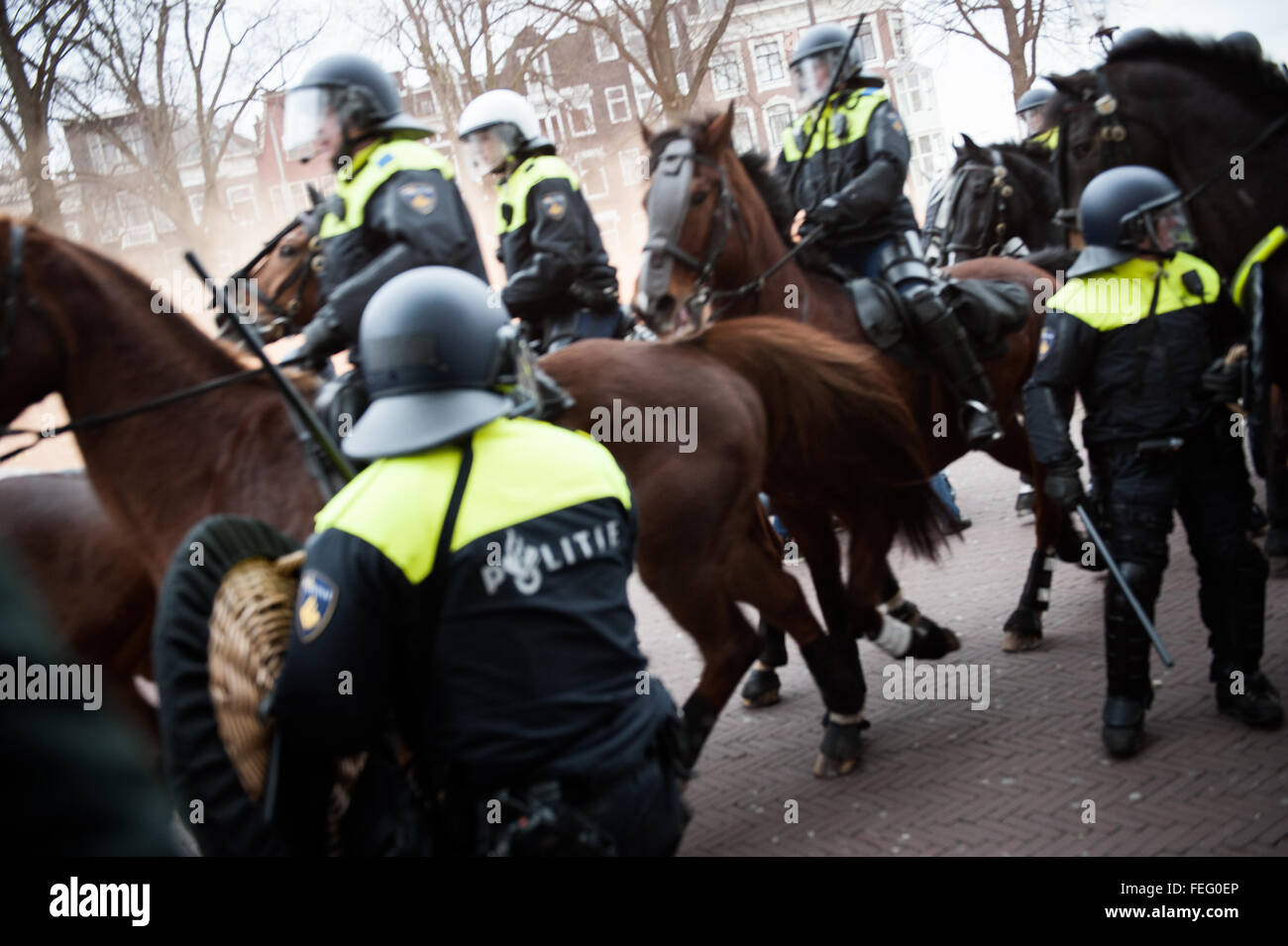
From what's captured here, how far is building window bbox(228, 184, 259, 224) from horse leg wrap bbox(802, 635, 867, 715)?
1370 centimetres

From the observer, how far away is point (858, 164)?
588cm

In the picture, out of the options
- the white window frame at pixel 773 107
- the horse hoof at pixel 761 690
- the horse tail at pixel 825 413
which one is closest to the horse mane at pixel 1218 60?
the horse tail at pixel 825 413

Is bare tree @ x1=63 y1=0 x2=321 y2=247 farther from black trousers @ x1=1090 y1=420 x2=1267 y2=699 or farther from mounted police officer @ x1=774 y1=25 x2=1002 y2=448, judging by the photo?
black trousers @ x1=1090 y1=420 x2=1267 y2=699

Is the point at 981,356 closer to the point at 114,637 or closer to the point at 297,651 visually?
the point at 114,637

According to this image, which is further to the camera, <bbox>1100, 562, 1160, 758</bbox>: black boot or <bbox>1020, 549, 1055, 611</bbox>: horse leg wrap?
<bbox>1020, 549, 1055, 611</bbox>: horse leg wrap

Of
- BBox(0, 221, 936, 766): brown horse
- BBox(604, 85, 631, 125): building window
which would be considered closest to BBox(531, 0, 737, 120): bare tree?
BBox(604, 85, 631, 125): building window

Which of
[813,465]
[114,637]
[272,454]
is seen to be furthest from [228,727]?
[813,465]

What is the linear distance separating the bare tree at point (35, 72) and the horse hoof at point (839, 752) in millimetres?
8237

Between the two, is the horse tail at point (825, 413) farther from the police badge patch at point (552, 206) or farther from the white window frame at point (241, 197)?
the white window frame at point (241, 197)

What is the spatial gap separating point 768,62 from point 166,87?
34.0 ft

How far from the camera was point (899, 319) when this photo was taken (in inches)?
219

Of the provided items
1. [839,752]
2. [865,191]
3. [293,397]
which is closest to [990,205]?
[865,191]

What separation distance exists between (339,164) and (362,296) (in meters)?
0.72

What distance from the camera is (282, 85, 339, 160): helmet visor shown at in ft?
14.2
